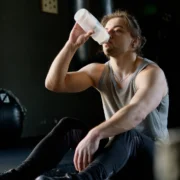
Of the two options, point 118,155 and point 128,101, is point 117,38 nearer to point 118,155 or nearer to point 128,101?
point 128,101

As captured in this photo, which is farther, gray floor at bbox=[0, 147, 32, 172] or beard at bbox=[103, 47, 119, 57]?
gray floor at bbox=[0, 147, 32, 172]

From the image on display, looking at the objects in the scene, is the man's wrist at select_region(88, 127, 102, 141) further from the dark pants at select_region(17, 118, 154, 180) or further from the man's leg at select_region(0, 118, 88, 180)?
the man's leg at select_region(0, 118, 88, 180)

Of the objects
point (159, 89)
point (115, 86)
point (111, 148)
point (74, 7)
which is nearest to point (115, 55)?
point (115, 86)

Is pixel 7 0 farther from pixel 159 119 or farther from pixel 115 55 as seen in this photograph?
pixel 159 119

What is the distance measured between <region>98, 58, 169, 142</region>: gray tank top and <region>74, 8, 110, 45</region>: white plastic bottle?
16cm

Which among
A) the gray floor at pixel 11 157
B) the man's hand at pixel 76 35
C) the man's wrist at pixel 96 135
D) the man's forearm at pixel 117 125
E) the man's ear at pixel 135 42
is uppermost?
the man's hand at pixel 76 35

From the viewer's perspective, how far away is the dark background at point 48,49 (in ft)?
11.0

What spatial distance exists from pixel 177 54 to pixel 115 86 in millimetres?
2203

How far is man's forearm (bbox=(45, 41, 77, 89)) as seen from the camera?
1508 mm

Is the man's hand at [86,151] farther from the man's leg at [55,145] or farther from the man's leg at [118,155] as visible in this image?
the man's leg at [55,145]

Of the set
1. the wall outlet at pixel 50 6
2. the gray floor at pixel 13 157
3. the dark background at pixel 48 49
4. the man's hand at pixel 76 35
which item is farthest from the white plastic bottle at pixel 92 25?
the wall outlet at pixel 50 6

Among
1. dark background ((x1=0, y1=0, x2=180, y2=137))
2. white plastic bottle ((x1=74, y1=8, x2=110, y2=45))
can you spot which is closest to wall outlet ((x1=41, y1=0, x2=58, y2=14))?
dark background ((x1=0, y1=0, x2=180, y2=137))

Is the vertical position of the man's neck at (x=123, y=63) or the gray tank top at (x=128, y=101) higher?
the man's neck at (x=123, y=63)

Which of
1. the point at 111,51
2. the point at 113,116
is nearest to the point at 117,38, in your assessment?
the point at 111,51
